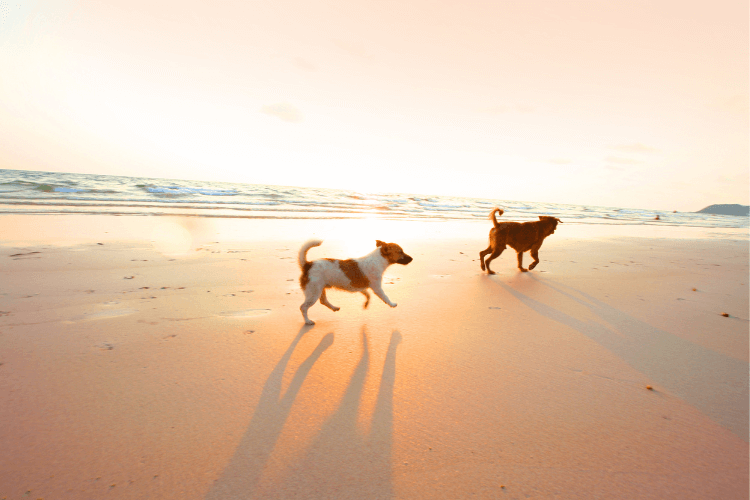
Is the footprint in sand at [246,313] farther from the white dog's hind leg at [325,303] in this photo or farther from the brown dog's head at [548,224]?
the brown dog's head at [548,224]

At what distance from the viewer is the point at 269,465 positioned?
5.51 feet

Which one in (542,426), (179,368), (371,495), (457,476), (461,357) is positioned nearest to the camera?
(371,495)

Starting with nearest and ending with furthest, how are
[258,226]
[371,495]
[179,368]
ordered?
[371,495]
[179,368]
[258,226]

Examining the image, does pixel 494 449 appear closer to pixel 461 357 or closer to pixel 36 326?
pixel 461 357

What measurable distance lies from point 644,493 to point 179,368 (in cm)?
295

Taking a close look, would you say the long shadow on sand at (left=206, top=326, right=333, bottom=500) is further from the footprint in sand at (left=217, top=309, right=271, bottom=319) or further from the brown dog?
the brown dog

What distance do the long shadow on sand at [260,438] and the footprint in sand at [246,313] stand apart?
3.87 ft

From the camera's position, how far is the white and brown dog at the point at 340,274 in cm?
369

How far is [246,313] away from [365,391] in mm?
2039

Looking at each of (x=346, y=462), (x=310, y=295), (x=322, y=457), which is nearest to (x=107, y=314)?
(x=310, y=295)

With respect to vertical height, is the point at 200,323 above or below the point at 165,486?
above

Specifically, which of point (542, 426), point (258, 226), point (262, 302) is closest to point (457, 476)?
point (542, 426)

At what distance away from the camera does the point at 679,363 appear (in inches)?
111

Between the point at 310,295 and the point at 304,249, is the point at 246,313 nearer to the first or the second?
the point at 310,295
